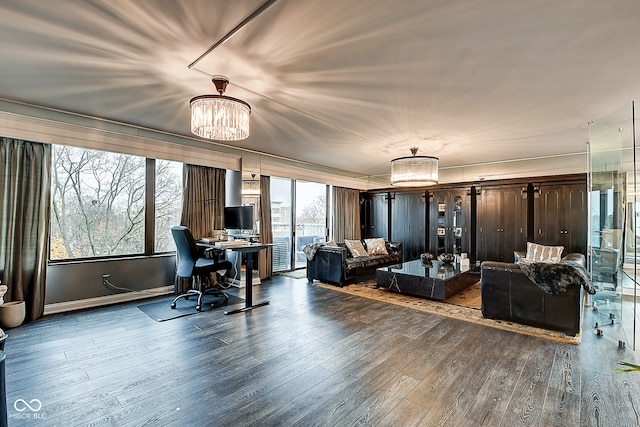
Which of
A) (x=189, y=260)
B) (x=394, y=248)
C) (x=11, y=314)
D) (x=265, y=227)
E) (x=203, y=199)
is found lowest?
(x=11, y=314)

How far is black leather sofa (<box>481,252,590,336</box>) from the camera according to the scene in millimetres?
3156

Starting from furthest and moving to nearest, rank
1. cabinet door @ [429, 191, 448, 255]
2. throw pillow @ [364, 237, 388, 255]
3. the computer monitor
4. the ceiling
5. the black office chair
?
cabinet door @ [429, 191, 448, 255] → throw pillow @ [364, 237, 388, 255] → the computer monitor → the black office chair → the ceiling

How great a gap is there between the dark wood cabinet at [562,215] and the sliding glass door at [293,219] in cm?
478

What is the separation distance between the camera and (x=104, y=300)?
4105 millimetres

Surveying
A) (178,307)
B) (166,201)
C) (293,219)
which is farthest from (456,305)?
(166,201)

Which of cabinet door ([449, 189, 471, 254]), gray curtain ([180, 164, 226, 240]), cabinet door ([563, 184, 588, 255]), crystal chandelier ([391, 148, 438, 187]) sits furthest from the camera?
cabinet door ([449, 189, 471, 254])

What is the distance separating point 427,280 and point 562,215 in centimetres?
367

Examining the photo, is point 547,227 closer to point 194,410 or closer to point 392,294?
point 392,294

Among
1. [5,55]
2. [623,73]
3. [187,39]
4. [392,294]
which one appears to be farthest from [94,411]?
[623,73]

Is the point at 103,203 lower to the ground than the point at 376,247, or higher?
higher

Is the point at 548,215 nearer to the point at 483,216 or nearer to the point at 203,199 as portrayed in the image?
the point at 483,216

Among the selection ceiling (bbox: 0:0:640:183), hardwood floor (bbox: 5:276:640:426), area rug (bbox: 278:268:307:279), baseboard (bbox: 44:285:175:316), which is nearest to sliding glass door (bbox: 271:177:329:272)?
area rug (bbox: 278:268:307:279)

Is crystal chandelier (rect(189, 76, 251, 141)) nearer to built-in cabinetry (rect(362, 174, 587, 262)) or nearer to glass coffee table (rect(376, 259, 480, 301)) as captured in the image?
glass coffee table (rect(376, 259, 480, 301))

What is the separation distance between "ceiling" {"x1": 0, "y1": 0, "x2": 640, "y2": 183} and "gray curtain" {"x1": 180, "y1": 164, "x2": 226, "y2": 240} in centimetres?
112
